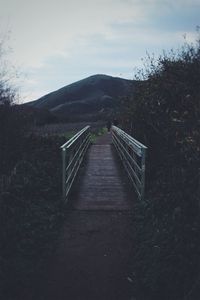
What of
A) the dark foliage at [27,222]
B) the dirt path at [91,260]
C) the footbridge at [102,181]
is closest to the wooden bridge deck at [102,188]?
the footbridge at [102,181]

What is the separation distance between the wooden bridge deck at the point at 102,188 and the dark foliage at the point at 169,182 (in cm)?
59

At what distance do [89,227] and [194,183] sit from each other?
188 centimetres

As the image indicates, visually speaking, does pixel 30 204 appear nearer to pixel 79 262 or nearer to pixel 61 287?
pixel 79 262

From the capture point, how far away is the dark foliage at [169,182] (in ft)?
18.1

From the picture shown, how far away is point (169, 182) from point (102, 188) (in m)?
3.15

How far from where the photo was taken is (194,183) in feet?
22.7

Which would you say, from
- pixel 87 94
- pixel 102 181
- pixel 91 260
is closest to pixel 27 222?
pixel 91 260

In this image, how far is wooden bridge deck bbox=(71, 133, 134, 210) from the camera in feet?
30.2

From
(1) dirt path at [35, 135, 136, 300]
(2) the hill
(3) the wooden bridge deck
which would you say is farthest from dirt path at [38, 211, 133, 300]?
(2) the hill

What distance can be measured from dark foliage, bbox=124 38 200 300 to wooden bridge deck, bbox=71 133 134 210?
59cm

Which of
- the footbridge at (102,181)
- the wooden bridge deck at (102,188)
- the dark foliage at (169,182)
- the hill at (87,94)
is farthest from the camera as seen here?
the hill at (87,94)

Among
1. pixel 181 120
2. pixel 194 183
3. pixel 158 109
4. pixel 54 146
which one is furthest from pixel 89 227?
pixel 54 146

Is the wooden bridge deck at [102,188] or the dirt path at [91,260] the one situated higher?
the wooden bridge deck at [102,188]

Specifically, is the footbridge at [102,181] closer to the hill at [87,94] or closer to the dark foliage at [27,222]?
the dark foliage at [27,222]
